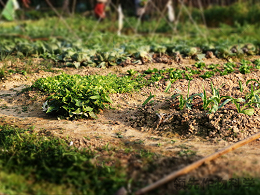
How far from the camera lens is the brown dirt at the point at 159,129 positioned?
286cm

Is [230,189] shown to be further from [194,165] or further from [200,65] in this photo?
[200,65]

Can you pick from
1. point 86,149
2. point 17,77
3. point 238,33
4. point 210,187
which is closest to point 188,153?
point 210,187

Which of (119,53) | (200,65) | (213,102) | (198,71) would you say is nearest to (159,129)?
(213,102)

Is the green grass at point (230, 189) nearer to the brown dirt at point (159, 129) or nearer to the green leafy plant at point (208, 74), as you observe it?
the brown dirt at point (159, 129)

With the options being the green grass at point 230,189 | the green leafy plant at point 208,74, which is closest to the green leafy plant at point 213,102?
the green grass at point 230,189

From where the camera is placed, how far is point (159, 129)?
373 cm

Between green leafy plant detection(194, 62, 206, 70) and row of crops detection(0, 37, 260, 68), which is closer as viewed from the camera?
green leafy plant detection(194, 62, 206, 70)

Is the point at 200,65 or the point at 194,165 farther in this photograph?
the point at 200,65

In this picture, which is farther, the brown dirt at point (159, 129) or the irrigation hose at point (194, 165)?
the brown dirt at point (159, 129)

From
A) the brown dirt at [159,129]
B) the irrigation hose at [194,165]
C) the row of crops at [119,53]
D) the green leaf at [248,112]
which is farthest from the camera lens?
the row of crops at [119,53]

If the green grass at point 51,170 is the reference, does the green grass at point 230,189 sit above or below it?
below

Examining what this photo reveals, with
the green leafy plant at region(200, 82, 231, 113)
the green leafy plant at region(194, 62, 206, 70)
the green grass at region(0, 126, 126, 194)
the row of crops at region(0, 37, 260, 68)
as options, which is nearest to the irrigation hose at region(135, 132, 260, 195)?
the green grass at region(0, 126, 126, 194)

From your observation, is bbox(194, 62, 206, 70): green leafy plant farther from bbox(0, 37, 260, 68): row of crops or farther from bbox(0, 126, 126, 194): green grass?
bbox(0, 126, 126, 194): green grass

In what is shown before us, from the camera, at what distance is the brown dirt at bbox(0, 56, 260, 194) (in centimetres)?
286
